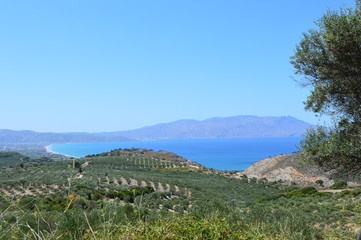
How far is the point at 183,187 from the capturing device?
1850 inches

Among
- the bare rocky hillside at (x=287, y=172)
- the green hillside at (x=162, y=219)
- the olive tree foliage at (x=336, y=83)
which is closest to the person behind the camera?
the green hillside at (x=162, y=219)

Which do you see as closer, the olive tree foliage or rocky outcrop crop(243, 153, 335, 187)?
the olive tree foliage

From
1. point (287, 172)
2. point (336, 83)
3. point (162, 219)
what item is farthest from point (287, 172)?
point (162, 219)

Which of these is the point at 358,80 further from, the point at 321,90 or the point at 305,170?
the point at 305,170

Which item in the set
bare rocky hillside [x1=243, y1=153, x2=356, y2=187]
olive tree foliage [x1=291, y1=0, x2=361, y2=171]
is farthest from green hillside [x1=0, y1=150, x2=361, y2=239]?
bare rocky hillside [x1=243, y1=153, x2=356, y2=187]

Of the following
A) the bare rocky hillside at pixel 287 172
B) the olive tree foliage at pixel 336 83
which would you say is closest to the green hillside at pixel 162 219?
the olive tree foliage at pixel 336 83

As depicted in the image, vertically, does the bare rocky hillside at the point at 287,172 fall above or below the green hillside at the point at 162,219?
below

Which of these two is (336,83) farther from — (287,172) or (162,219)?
(287,172)

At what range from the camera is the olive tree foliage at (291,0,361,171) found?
1259 centimetres

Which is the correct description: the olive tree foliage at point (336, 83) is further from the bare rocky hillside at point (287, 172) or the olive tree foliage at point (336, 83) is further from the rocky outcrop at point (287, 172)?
the rocky outcrop at point (287, 172)

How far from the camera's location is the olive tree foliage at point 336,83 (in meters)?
12.6

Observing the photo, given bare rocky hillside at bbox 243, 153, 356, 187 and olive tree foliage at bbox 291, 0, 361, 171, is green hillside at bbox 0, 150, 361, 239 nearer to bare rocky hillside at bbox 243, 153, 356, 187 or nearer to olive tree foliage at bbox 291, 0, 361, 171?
olive tree foliage at bbox 291, 0, 361, 171

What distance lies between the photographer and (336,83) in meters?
13.9

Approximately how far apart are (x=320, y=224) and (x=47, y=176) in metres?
44.9
